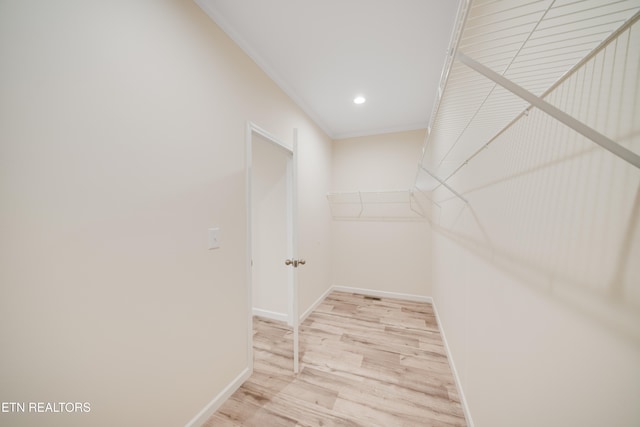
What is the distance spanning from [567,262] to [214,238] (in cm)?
158

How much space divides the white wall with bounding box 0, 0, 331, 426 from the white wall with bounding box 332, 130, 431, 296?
84.9 inches

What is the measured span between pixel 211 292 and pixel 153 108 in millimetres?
1082

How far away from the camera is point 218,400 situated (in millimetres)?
1468

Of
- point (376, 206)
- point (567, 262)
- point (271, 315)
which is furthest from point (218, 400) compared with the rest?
point (376, 206)

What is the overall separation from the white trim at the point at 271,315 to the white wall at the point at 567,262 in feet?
6.58

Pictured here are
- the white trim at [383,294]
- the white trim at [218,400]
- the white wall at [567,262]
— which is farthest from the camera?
→ the white trim at [383,294]

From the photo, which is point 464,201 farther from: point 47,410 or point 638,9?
point 47,410

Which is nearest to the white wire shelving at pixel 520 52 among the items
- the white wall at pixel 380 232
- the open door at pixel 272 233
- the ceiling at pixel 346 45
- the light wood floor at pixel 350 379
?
the ceiling at pixel 346 45

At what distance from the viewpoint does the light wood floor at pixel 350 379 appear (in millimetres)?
1414

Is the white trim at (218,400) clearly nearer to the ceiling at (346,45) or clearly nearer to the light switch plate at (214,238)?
the light switch plate at (214,238)

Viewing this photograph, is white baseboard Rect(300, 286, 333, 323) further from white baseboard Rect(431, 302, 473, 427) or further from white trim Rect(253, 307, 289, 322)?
white baseboard Rect(431, 302, 473, 427)

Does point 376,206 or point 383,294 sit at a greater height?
point 376,206

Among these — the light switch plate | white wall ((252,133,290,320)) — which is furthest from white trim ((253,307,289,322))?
the light switch plate

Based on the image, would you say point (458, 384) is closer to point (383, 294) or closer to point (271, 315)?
point (383, 294)
